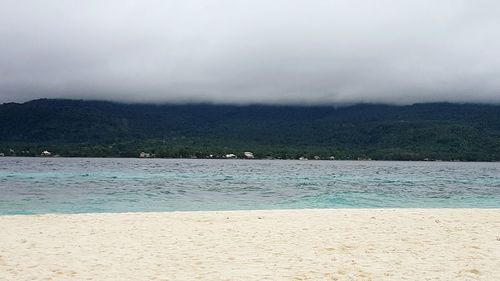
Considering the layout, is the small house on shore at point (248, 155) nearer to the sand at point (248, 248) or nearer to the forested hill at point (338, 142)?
the forested hill at point (338, 142)

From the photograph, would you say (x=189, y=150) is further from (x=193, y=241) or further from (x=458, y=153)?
(x=193, y=241)

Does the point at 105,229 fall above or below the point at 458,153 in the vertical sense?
above

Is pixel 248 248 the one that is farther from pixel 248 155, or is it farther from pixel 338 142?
pixel 338 142

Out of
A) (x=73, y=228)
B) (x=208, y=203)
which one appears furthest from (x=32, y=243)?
(x=208, y=203)

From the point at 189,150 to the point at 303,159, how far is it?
115ft

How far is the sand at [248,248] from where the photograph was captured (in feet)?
33.3

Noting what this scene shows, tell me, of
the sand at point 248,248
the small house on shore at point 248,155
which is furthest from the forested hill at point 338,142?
the sand at point 248,248

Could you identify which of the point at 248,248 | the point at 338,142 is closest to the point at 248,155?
the point at 338,142

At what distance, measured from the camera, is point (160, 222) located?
17.6 m

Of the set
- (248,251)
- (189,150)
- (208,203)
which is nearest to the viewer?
(248,251)

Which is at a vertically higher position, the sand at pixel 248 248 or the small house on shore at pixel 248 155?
the sand at pixel 248 248

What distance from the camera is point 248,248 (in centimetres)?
1284

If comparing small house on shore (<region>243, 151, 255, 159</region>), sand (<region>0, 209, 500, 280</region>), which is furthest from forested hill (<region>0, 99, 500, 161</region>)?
sand (<region>0, 209, 500, 280</region>)

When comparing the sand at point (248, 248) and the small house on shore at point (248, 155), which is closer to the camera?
the sand at point (248, 248)
